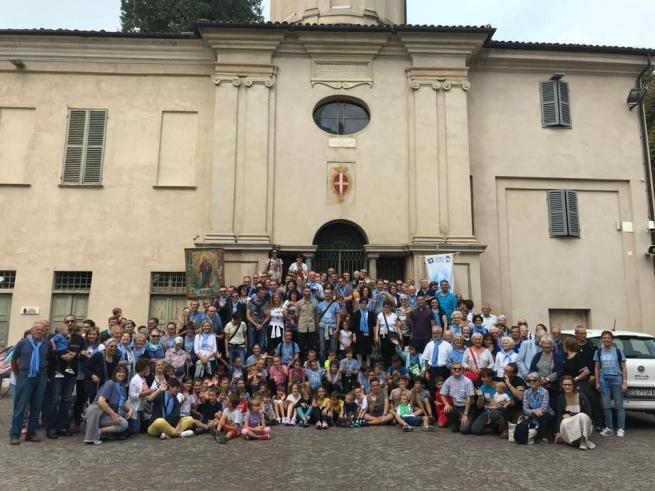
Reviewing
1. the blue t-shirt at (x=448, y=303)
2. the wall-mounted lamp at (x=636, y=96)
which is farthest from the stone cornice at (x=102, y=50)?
the wall-mounted lamp at (x=636, y=96)

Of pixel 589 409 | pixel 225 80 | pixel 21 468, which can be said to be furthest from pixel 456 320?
pixel 225 80

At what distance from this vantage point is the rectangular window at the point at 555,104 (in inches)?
672

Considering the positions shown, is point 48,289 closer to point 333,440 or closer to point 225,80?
point 225,80

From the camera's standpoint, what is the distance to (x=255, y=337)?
11.6 metres

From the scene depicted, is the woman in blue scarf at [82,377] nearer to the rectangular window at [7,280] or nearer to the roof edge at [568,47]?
the rectangular window at [7,280]

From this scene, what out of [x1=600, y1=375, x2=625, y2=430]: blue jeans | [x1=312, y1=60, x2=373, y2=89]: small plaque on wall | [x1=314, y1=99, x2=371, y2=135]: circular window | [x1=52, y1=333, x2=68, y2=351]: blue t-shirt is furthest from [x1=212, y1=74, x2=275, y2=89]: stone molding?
[x1=600, y1=375, x2=625, y2=430]: blue jeans

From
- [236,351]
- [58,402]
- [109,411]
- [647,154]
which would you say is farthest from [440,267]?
[58,402]

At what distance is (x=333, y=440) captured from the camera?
28.8 ft

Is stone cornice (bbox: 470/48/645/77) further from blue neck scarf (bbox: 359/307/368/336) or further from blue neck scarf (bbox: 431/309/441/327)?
blue neck scarf (bbox: 359/307/368/336)

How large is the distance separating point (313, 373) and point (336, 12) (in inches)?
514

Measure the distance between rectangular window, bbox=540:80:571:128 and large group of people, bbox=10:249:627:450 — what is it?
26.3 ft

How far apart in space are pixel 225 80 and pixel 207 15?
40.9 feet

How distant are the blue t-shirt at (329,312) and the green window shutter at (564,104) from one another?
1016 centimetres

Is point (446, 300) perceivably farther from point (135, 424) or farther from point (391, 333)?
point (135, 424)
